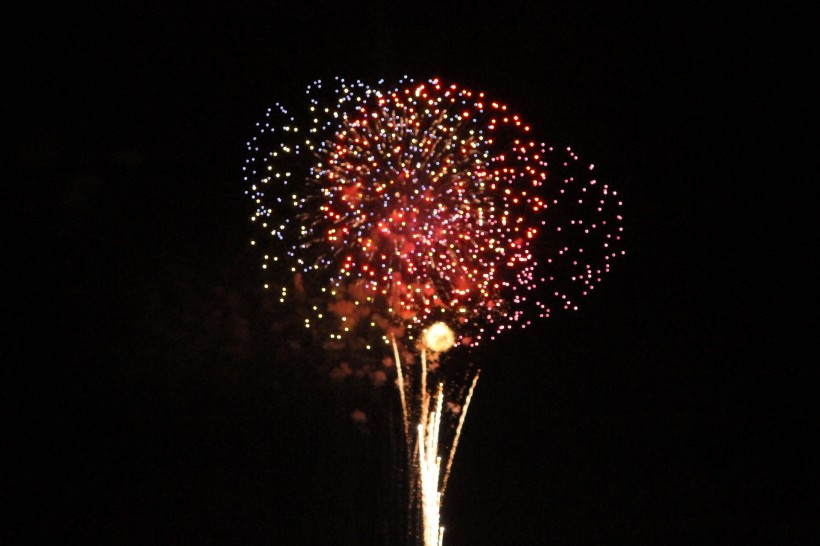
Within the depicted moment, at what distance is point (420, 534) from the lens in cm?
955

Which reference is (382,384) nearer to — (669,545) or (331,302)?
(331,302)

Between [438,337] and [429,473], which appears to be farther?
[438,337]

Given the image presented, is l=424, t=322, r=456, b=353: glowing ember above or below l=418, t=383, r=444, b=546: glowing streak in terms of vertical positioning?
above

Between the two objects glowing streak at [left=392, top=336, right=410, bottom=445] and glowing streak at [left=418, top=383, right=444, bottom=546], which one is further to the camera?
glowing streak at [left=392, top=336, right=410, bottom=445]

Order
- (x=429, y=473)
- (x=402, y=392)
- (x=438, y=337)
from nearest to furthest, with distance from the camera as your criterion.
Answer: (x=429, y=473) < (x=438, y=337) < (x=402, y=392)

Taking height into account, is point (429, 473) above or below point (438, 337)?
below

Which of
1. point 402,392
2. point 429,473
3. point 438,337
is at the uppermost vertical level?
point 438,337

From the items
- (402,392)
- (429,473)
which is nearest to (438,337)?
(402,392)

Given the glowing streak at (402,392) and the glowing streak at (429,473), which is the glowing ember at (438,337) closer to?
the glowing streak at (402,392)

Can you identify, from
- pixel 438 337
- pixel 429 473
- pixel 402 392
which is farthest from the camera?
pixel 402 392

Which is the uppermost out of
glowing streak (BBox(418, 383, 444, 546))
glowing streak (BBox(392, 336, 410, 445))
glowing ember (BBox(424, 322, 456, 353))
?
glowing ember (BBox(424, 322, 456, 353))

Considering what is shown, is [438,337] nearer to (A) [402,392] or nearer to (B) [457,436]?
(A) [402,392]

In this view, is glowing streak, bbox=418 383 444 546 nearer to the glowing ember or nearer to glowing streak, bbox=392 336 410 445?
glowing streak, bbox=392 336 410 445

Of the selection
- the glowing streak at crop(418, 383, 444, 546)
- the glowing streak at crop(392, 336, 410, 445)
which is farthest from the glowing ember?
the glowing streak at crop(418, 383, 444, 546)
